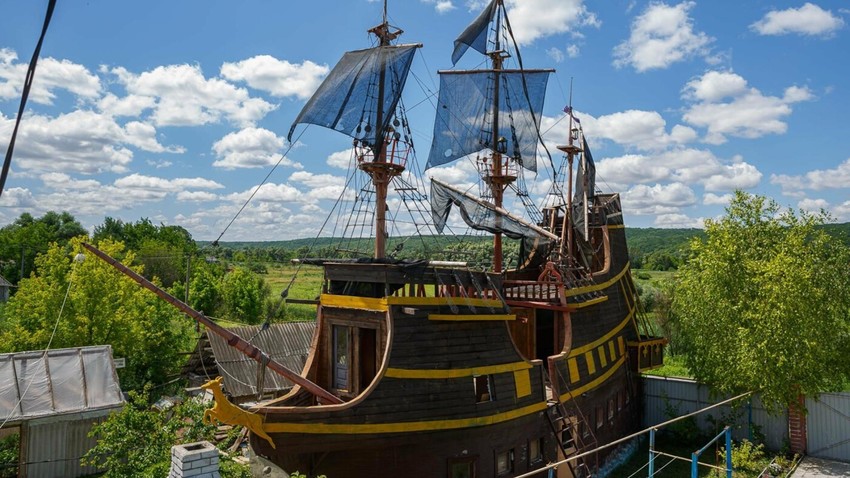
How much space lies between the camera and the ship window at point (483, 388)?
487 inches

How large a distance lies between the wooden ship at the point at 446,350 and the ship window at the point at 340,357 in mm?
29

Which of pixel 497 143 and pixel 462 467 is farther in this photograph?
pixel 497 143

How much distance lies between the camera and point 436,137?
78.9ft

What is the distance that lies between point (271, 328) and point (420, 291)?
13.0 m

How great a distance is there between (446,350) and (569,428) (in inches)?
181

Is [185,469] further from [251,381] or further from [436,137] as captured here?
[436,137]

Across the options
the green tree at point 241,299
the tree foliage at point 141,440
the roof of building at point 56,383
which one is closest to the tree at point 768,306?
the tree foliage at point 141,440

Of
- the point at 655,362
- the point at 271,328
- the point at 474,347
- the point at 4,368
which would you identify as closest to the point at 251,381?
the point at 271,328

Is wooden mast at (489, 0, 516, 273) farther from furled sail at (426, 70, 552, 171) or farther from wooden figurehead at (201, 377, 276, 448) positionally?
wooden figurehead at (201, 377, 276, 448)

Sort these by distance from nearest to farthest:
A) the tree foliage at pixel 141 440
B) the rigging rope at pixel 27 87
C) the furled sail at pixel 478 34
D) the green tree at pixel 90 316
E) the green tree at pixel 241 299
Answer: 1. the rigging rope at pixel 27 87
2. the tree foliage at pixel 141 440
3. the green tree at pixel 90 316
4. the furled sail at pixel 478 34
5. the green tree at pixel 241 299

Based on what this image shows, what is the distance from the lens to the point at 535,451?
13.6 metres

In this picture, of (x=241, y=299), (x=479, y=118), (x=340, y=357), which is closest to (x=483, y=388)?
(x=340, y=357)

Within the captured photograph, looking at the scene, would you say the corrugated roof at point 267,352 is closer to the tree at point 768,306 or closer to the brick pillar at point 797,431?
the tree at point 768,306

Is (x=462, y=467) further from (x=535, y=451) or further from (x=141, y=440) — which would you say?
(x=141, y=440)
